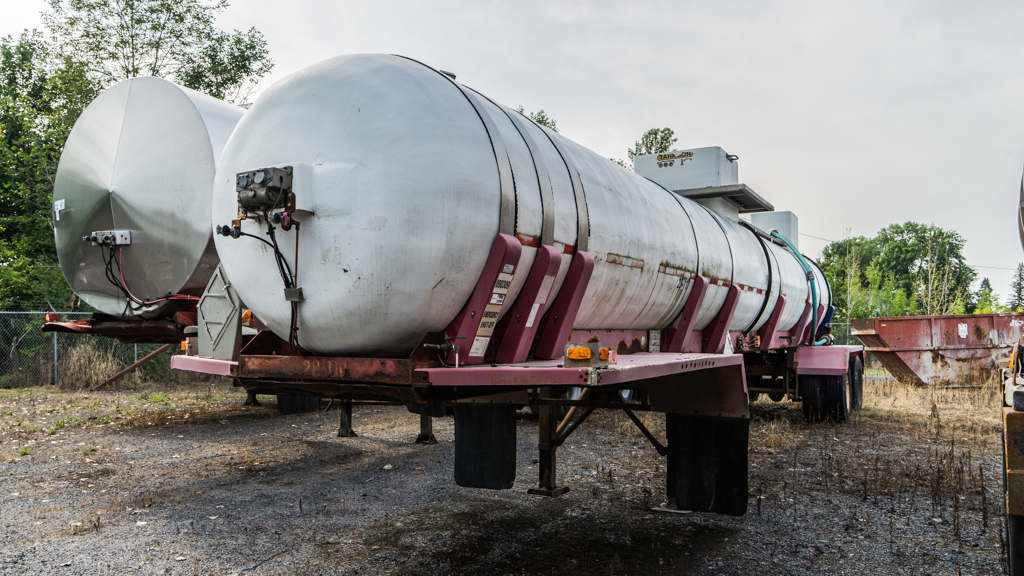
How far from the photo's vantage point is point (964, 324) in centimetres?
1473

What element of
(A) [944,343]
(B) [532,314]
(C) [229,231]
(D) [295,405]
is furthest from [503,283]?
(A) [944,343]

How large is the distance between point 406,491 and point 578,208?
10.9 feet

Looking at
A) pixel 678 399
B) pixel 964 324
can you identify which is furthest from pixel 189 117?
pixel 964 324

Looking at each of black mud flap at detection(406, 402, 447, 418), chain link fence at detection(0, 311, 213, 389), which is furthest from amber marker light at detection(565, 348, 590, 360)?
chain link fence at detection(0, 311, 213, 389)

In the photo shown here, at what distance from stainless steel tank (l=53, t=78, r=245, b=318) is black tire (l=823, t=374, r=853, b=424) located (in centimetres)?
863

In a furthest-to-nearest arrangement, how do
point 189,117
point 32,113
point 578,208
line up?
point 32,113 → point 189,117 → point 578,208

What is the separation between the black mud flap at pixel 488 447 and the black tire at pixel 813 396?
23.2 feet

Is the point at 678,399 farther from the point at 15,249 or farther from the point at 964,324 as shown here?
the point at 15,249

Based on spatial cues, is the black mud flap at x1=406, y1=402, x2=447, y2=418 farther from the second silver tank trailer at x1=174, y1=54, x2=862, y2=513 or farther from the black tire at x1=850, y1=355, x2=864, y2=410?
the black tire at x1=850, y1=355, x2=864, y2=410

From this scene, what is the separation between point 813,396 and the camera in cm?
1041

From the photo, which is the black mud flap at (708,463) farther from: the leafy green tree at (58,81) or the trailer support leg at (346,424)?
the leafy green tree at (58,81)

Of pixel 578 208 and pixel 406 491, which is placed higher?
pixel 578 208

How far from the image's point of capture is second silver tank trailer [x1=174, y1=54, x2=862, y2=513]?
→ 341cm

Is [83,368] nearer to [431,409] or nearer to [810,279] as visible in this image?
[431,409]
